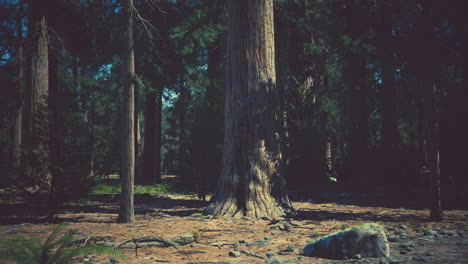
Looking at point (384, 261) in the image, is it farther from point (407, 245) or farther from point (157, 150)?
point (157, 150)

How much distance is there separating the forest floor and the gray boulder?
159 millimetres

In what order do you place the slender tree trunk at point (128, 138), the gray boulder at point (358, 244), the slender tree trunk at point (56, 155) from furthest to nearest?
the slender tree trunk at point (56, 155)
the slender tree trunk at point (128, 138)
the gray boulder at point (358, 244)

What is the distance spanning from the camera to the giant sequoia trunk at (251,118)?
8.68 m

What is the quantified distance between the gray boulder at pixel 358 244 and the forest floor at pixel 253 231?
159 mm

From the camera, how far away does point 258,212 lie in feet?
27.2

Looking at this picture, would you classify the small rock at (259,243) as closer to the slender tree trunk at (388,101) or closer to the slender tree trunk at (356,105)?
the slender tree trunk at (388,101)

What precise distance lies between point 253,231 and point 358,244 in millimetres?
2304

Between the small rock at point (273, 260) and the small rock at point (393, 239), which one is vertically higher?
the small rock at point (393, 239)

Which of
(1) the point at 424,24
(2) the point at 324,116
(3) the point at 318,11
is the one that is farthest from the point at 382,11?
(1) the point at 424,24

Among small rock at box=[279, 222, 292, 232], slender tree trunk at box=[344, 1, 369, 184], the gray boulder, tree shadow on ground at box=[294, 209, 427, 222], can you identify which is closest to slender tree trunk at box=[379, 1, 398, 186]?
slender tree trunk at box=[344, 1, 369, 184]

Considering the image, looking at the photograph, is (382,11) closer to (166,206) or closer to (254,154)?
(254,154)

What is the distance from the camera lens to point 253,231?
22.4 feet

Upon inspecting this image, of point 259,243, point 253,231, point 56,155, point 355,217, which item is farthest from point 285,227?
point 56,155

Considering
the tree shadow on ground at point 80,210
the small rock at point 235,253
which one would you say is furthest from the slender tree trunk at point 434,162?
the tree shadow on ground at point 80,210
